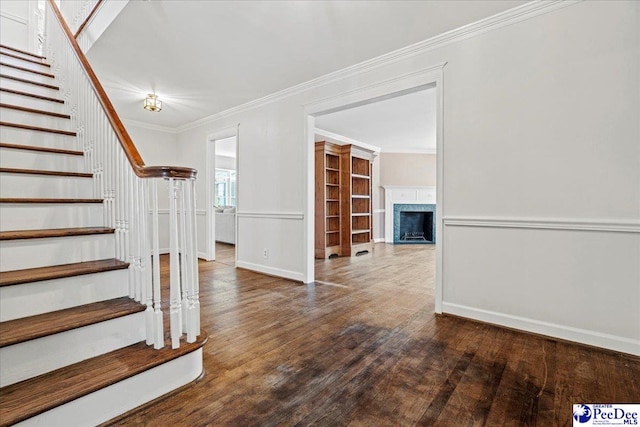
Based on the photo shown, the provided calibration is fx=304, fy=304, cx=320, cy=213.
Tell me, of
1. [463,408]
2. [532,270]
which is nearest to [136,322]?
[463,408]

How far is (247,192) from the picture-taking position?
4.52 meters

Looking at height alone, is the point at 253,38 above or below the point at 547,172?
above

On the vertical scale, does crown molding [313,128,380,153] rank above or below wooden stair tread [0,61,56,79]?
above

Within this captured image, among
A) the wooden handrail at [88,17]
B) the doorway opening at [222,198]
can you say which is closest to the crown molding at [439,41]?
the doorway opening at [222,198]

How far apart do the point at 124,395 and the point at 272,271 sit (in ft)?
9.17

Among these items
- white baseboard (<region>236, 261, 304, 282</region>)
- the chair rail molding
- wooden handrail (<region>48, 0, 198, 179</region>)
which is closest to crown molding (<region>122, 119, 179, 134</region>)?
white baseboard (<region>236, 261, 304, 282</region>)

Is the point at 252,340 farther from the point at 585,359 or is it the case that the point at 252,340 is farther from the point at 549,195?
the point at 549,195

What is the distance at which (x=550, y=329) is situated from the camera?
221 centimetres

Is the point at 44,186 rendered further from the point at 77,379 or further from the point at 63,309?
the point at 77,379

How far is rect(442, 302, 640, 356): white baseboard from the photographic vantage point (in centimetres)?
197

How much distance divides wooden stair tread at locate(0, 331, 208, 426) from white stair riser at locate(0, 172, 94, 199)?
4.31 ft

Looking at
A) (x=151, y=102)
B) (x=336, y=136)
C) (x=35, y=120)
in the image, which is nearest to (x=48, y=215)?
(x=35, y=120)

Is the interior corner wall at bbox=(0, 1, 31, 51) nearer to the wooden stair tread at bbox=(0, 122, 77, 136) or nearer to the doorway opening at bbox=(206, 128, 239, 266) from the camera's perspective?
the doorway opening at bbox=(206, 128, 239, 266)

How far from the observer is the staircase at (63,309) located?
50.1 inches
